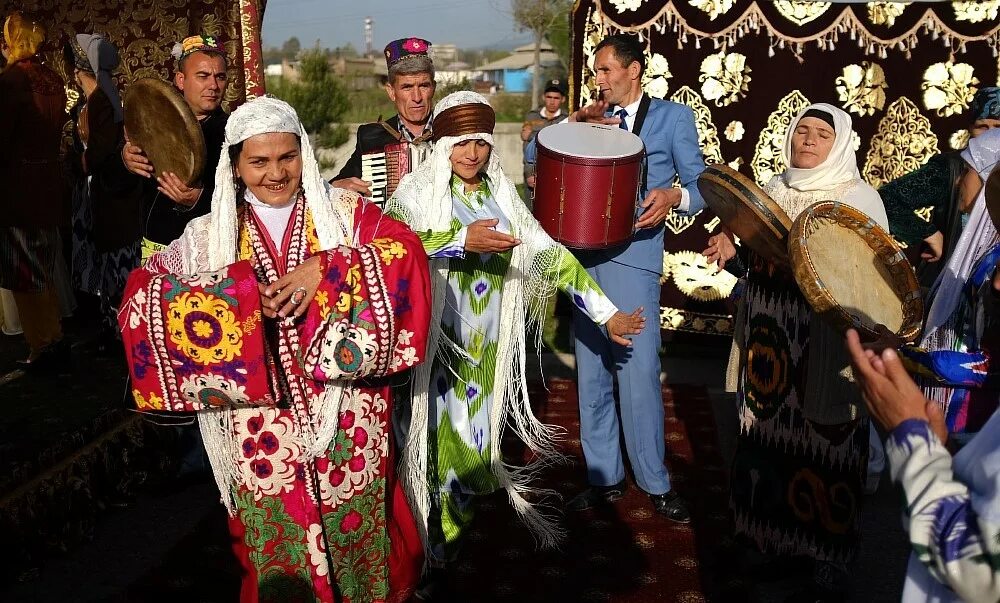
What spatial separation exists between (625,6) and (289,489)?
504 centimetres

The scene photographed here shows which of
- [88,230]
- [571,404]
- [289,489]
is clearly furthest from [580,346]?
[88,230]

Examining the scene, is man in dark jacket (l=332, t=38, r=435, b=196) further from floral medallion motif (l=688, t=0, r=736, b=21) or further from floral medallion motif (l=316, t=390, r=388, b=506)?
floral medallion motif (l=688, t=0, r=736, b=21)

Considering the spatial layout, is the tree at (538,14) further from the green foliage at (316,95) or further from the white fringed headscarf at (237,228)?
the white fringed headscarf at (237,228)

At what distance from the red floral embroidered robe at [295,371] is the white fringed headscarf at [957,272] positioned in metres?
1.93

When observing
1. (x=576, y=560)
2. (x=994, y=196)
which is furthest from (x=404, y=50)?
(x=994, y=196)

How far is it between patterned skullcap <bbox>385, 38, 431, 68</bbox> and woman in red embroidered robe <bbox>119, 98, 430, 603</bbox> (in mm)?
1261

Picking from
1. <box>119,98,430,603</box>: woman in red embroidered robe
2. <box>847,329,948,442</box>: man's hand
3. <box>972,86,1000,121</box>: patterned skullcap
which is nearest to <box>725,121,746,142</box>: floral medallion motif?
<box>972,86,1000,121</box>: patterned skullcap

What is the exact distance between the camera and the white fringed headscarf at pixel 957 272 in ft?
10.8

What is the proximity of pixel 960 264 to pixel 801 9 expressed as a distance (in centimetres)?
396

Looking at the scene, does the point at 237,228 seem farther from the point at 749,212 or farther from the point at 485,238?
the point at 749,212

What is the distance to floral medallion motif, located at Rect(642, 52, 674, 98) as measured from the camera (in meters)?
6.87

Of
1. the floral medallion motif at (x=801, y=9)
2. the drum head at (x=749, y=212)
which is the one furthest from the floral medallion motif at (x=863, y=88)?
the drum head at (x=749, y=212)

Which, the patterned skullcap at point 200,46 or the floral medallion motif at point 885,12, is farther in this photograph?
the floral medallion motif at point 885,12

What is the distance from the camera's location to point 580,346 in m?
4.35
